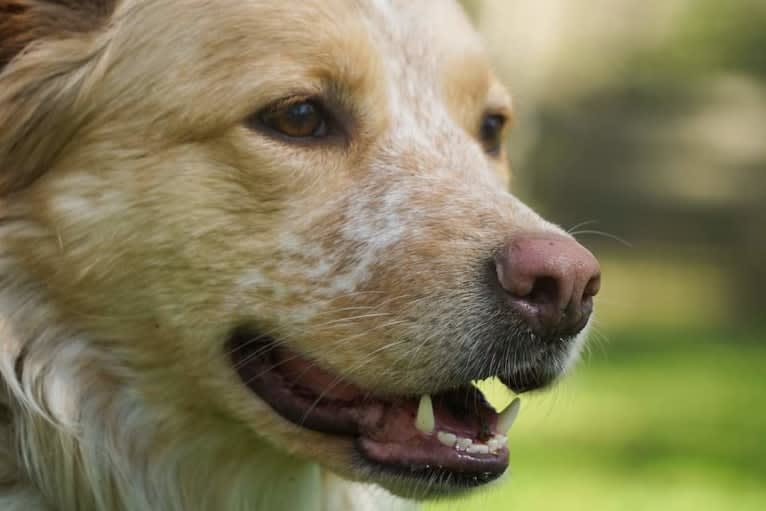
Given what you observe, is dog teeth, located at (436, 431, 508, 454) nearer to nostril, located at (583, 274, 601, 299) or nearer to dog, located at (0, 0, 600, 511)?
dog, located at (0, 0, 600, 511)

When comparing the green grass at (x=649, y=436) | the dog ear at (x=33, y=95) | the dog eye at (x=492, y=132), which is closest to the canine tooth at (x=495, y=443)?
the dog eye at (x=492, y=132)

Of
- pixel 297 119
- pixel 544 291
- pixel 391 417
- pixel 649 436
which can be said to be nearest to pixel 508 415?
pixel 391 417

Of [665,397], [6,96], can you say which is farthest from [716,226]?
[6,96]

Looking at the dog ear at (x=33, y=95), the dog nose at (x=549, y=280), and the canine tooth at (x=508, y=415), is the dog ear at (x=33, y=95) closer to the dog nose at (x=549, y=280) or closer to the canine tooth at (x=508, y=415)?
the dog nose at (x=549, y=280)

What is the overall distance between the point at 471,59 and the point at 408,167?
498 mm

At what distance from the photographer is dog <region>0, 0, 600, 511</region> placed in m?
3.31

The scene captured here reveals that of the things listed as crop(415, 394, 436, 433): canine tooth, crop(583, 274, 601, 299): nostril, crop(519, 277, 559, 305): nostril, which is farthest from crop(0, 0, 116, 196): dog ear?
crop(583, 274, 601, 299): nostril

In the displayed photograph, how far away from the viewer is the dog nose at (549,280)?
311 centimetres

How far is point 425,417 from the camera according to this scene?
3.33 meters

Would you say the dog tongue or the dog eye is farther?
the dog eye

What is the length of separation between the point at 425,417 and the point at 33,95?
1.31m

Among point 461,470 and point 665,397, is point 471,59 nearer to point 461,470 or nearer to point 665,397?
point 461,470

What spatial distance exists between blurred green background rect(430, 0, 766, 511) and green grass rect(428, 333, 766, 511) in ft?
0.11

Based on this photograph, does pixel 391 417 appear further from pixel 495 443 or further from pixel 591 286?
pixel 591 286
